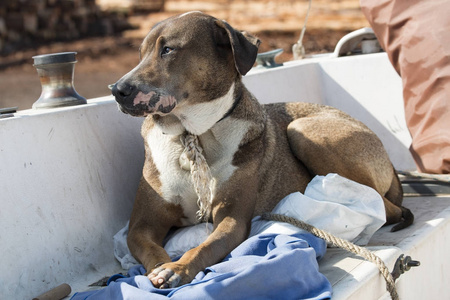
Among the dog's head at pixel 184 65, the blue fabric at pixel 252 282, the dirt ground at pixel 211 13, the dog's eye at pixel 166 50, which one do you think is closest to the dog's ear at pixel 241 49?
the dog's head at pixel 184 65

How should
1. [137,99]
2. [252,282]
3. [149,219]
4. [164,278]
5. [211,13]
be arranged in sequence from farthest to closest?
1. [211,13]
2. [149,219]
3. [137,99]
4. [164,278]
5. [252,282]

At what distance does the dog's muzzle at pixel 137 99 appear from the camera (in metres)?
3.05

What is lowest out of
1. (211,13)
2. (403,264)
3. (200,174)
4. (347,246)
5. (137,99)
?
(403,264)

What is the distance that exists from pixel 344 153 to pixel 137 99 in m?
1.40

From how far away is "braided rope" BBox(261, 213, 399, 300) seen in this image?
2939 mm

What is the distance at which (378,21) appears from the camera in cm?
507

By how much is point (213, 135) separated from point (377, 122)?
2492 mm

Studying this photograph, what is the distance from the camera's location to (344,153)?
3.88 metres

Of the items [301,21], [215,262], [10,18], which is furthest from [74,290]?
[10,18]

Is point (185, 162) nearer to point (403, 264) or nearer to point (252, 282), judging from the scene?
point (252, 282)

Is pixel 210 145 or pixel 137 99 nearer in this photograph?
pixel 137 99

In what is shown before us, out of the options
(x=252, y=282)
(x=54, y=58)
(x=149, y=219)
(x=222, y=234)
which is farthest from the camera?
(x=54, y=58)

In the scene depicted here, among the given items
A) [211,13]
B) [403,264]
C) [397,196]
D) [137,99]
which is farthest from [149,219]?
[211,13]

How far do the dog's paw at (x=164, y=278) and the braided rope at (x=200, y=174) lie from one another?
2.07 ft
